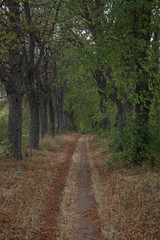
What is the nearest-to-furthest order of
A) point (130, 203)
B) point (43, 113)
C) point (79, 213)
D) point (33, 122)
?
point (130, 203)
point (79, 213)
point (33, 122)
point (43, 113)

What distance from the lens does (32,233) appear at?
6527 millimetres

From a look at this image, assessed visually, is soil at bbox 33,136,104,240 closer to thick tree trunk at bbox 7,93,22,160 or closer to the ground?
the ground

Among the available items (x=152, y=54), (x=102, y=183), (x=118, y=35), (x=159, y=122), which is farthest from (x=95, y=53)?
(x=102, y=183)

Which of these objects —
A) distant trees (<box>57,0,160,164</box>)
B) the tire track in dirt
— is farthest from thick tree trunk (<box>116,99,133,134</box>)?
the tire track in dirt

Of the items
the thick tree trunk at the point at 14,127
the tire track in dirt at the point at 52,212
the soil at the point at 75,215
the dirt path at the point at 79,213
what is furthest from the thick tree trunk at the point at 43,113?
the dirt path at the point at 79,213

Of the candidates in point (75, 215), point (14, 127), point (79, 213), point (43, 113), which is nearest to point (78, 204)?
point (79, 213)

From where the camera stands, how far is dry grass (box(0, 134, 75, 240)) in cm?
657

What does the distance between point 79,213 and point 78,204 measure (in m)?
0.86

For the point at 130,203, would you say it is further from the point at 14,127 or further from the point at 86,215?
the point at 14,127

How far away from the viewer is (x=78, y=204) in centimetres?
905

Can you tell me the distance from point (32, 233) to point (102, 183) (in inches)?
200

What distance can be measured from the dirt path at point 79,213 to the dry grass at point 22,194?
750 millimetres

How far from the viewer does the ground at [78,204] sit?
653 cm

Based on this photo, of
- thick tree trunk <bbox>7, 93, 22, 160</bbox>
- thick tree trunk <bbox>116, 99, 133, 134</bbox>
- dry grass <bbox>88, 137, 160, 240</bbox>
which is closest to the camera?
A: dry grass <bbox>88, 137, 160, 240</bbox>
